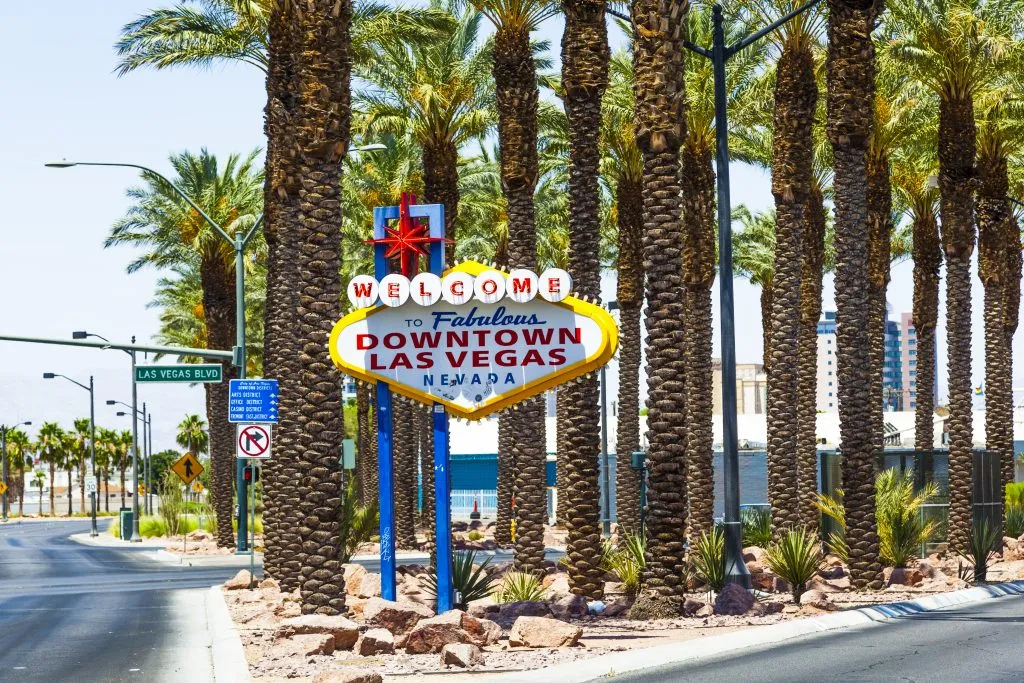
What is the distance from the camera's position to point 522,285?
67.8ft

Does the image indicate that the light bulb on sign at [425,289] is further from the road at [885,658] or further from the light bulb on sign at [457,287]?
the road at [885,658]

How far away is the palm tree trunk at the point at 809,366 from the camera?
38.0 meters

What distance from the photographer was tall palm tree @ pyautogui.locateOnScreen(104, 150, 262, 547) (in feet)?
177

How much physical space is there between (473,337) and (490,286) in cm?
79

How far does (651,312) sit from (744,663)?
7416mm

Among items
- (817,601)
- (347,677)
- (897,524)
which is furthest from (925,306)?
(347,677)

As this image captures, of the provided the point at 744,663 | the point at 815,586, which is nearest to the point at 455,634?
the point at 744,663

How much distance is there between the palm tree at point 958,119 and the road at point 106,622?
17.4 meters

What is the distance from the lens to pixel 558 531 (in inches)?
2260

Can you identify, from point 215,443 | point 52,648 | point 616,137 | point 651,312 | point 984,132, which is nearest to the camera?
point 52,648

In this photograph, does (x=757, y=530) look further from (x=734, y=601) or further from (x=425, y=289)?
(x=425, y=289)

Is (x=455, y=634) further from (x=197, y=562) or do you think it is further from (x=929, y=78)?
(x=197, y=562)

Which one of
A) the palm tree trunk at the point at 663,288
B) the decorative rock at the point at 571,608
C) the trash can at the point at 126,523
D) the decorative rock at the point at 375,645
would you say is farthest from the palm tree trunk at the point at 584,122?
the trash can at the point at 126,523

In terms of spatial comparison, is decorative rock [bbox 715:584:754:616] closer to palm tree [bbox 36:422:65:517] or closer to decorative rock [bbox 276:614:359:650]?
decorative rock [bbox 276:614:359:650]
